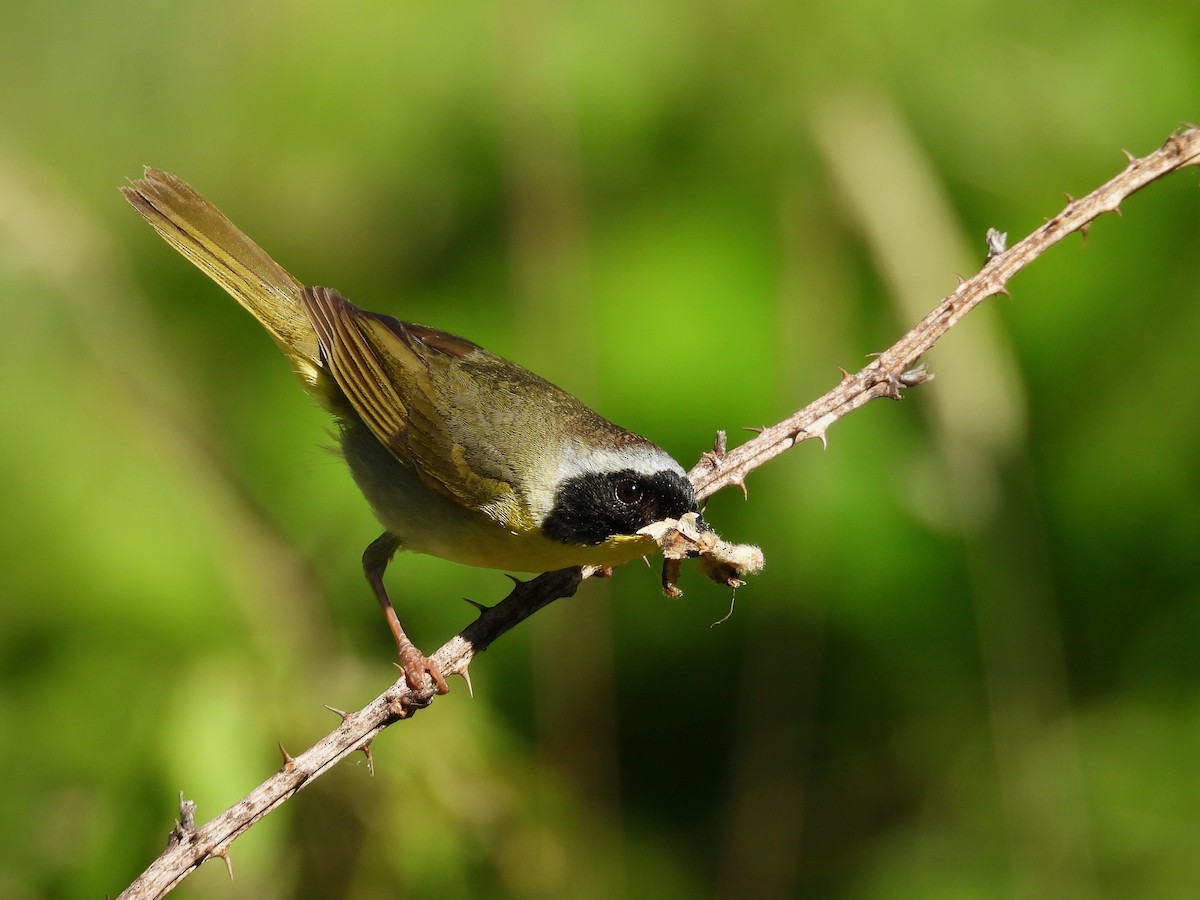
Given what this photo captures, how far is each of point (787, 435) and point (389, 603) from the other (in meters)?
1.79

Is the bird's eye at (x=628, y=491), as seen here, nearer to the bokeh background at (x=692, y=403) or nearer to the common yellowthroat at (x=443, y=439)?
the common yellowthroat at (x=443, y=439)

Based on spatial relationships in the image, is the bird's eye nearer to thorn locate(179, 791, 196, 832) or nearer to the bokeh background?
the bokeh background

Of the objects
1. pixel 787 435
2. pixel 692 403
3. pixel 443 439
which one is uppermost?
pixel 692 403

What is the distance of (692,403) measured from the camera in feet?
16.4

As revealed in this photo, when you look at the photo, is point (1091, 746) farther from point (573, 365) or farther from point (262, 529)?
point (262, 529)

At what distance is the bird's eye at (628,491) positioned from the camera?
11.3ft

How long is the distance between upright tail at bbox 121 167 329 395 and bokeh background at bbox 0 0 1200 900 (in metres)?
0.39

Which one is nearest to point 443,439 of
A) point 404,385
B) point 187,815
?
point 404,385

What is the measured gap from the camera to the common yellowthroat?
11.6ft

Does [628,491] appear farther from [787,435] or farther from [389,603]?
[389,603]

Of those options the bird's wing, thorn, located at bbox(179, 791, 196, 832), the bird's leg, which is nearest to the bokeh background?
the bird's leg

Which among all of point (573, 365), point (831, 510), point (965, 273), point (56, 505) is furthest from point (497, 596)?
point (965, 273)

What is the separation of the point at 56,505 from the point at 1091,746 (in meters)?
4.02

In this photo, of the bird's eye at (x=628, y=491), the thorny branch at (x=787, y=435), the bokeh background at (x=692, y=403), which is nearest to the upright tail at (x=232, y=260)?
the bokeh background at (x=692, y=403)
